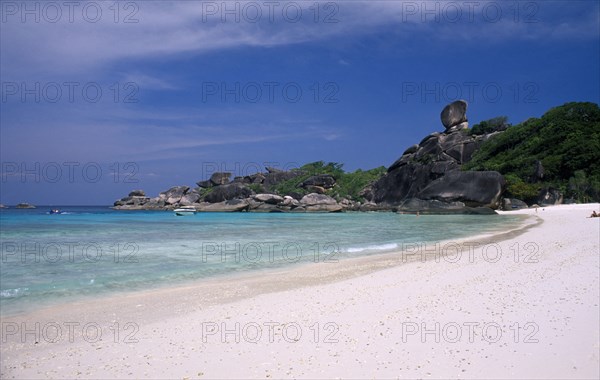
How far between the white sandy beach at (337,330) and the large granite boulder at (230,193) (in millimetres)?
62153

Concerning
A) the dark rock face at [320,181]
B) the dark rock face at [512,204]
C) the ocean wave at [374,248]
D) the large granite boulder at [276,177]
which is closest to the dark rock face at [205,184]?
the large granite boulder at [276,177]

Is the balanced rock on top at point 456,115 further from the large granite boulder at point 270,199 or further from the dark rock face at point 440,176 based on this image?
the large granite boulder at point 270,199

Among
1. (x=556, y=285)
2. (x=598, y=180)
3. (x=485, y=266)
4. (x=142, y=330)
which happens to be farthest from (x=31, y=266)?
(x=598, y=180)

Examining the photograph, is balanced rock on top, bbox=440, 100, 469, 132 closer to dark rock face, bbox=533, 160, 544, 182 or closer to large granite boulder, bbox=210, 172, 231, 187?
dark rock face, bbox=533, 160, 544, 182

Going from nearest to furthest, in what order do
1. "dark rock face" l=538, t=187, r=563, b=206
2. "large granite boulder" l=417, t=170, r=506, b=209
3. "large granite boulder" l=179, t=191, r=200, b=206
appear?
"large granite boulder" l=417, t=170, r=506, b=209 < "dark rock face" l=538, t=187, r=563, b=206 < "large granite boulder" l=179, t=191, r=200, b=206

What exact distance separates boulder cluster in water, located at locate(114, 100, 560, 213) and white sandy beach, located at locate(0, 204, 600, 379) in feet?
125

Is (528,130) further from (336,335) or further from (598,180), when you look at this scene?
(336,335)

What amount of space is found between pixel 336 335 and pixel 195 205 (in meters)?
71.3

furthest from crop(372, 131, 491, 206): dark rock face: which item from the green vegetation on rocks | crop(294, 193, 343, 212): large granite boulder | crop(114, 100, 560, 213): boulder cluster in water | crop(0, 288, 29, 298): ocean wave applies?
crop(0, 288, 29, 298): ocean wave

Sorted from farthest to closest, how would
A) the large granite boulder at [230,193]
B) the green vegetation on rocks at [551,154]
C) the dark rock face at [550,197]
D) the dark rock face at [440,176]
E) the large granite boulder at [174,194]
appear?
the large granite boulder at [174,194], the large granite boulder at [230,193], the dark rock face at [440,176], the green vegetation on rocks at [551,154], the dark rock face at [550,197]

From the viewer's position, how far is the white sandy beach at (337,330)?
3666 mm

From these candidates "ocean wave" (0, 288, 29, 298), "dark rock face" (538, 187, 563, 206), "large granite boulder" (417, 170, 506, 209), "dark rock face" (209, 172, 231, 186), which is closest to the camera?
"ocean wave" (0, 288, 29, 298)

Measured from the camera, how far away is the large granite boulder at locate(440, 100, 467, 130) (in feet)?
227

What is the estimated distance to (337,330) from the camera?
4.63m
